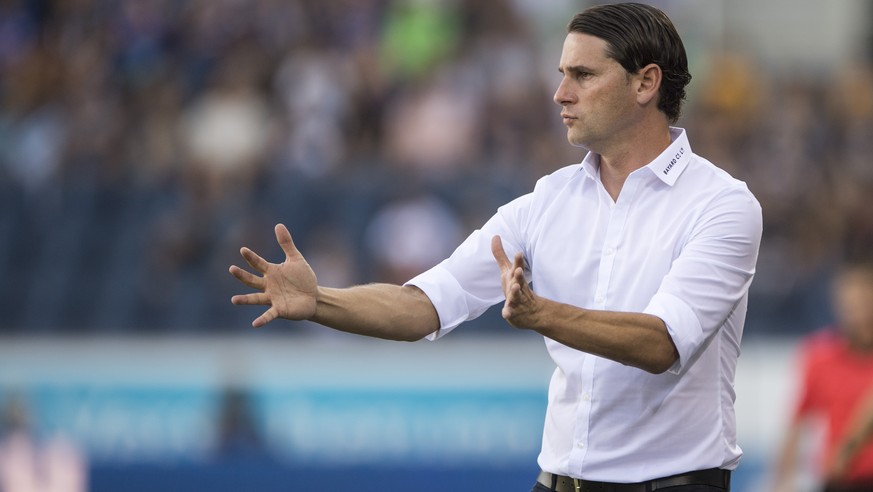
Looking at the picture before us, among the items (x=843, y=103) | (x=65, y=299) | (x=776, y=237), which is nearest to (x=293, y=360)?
(x=65, y=299)

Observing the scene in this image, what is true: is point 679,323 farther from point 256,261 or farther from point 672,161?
point 256,261

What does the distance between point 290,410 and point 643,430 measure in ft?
19.3

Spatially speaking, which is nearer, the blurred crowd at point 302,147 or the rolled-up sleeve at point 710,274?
the rolled-up sleeve at point 710,274

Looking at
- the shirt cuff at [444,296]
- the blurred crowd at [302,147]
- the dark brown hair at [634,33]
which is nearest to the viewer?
the dark brown hair at [634,33]

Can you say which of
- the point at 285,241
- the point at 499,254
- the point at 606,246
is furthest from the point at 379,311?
the point at 606,246

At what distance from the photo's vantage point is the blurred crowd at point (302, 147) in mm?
10625

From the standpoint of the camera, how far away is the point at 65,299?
10.9 meters

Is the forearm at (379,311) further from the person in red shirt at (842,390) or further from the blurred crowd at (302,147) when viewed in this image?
the blurred crowd at (302,147)

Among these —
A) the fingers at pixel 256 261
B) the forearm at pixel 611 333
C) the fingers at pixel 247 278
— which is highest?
the fingers at pixel 256 261

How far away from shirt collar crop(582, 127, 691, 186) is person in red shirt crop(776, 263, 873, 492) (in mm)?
3026

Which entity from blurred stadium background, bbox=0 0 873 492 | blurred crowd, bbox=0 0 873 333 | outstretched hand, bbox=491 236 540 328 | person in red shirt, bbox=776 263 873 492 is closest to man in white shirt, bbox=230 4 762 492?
outstretched hand, bbox=491 236 540 328

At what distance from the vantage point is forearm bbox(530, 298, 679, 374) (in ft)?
11.4

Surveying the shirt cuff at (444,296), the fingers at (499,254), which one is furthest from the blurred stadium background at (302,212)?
the fingers at (499,254)

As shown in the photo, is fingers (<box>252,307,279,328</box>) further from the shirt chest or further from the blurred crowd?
the blurred crowd
